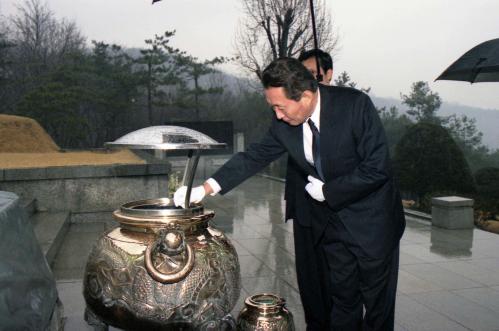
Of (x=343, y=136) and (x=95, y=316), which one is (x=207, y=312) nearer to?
(x=95, y=316)

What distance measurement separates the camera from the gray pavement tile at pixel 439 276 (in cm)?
503

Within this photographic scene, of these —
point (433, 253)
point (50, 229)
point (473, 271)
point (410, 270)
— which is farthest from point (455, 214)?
point (50, 229)

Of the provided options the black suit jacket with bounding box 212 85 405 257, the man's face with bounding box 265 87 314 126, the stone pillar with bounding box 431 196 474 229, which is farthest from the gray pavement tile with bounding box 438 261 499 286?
the man's face with bounding box 265 87 314 126

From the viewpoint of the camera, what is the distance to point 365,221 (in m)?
2.57

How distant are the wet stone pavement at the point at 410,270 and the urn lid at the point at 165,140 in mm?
1559

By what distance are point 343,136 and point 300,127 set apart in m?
0.30

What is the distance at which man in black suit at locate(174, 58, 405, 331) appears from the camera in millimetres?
2457

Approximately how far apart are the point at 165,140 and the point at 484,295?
3.70m

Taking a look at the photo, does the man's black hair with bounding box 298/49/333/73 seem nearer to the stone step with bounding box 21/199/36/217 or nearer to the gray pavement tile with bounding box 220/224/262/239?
the gray pavement tile with bounding box 220/224/262/239

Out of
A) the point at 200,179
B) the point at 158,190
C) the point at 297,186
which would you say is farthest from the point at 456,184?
the point at 297,186

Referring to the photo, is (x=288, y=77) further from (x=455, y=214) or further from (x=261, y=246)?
(x=455, y=214)

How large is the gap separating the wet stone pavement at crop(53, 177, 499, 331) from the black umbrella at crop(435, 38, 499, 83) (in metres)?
2.15

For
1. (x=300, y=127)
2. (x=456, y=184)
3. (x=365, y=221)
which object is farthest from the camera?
(x=456, y=184)

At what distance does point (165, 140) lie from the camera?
2496mm
